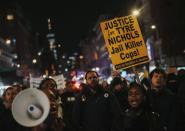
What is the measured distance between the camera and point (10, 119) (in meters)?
8.12

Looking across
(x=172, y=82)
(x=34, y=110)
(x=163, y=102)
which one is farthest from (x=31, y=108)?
(x=172, y=82)

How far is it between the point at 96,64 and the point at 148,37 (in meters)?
97.6

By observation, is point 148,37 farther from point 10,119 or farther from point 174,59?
point 10,119

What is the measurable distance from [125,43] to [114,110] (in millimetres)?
2736

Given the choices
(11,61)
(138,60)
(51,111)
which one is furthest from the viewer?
(11,61)

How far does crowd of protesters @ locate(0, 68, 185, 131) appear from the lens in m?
6.02

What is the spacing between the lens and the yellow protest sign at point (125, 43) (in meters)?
10.8

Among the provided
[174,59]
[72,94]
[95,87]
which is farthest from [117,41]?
[174,59]

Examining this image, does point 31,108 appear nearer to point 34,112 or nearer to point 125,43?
point 34,112

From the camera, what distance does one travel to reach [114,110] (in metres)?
8.82

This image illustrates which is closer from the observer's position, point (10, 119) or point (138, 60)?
point (10, 119)

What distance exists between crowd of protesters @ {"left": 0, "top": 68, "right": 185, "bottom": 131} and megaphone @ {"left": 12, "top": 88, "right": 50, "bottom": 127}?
5.9 inches

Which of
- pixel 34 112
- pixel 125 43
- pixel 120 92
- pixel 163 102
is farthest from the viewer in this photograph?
pixel 120 92

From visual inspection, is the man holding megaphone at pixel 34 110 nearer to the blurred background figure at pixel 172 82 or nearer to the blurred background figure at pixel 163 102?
the blurred background figure at pixel 163 102
